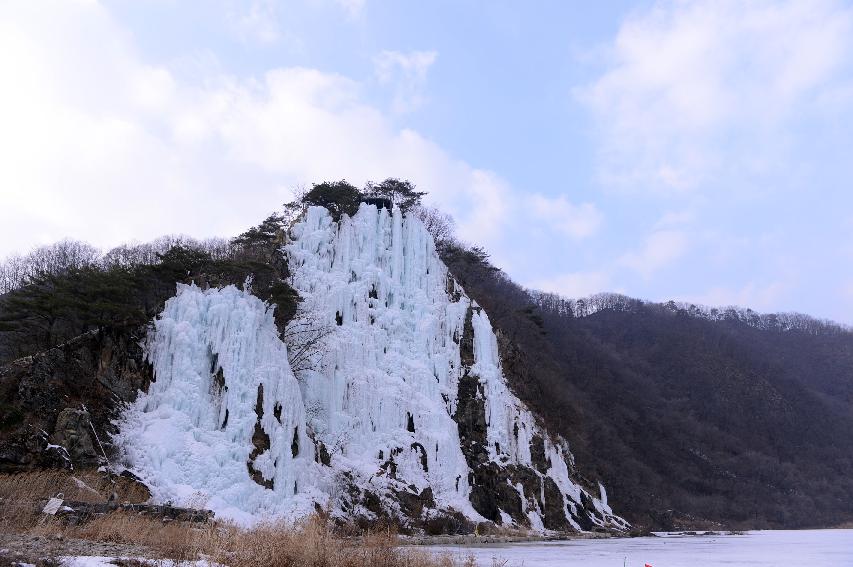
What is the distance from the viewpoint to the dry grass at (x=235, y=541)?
33.1ft

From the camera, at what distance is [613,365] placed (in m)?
89.2

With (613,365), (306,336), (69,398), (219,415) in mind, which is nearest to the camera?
(69,398)

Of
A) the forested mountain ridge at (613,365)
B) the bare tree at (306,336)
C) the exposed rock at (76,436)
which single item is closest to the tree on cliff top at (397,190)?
the forested mountain ridge at (613,365)

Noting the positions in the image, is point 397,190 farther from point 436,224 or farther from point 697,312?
point 697,312

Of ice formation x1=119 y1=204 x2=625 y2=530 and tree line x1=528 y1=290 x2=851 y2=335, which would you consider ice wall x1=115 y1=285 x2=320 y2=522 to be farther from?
tree line x1=528 y1=290 x2=851 y2=335

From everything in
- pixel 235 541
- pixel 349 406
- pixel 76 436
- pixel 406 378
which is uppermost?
pixel 406 378

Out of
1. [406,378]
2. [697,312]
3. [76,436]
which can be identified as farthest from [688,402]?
[76,436]

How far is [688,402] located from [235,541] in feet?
287

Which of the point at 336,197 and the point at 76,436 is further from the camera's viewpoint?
the point at 336,197

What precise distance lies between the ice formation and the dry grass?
8624 mm

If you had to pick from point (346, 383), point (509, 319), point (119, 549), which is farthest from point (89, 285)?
point (509, 319)

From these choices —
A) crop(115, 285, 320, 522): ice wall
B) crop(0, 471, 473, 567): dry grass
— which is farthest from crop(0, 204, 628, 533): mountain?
crop(0, 471, 473, 567): dry grass

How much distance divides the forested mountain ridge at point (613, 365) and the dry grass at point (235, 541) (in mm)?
8533

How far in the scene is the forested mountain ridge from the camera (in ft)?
85.7
